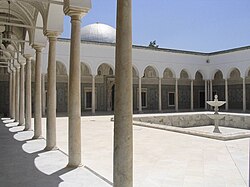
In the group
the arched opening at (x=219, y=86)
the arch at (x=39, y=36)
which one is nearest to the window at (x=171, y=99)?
the arched opening at (x=219, y=86)

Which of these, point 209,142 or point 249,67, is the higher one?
point 249,67

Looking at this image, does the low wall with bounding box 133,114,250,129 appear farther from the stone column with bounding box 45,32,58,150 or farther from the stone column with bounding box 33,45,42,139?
the stone column with bounding box 45,32,58,150

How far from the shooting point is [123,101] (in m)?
3.22

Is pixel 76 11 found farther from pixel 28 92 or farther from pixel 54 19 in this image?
pixel 28 92

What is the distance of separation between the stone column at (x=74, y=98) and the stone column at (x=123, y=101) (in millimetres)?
2325

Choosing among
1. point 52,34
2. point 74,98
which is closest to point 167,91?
point 52,34

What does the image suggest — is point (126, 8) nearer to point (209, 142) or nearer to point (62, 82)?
point (209, 142)

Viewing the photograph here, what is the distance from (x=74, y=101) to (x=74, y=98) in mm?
62

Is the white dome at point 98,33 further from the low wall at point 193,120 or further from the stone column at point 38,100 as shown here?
the stone column at point 38,100

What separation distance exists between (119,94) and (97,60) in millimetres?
19124

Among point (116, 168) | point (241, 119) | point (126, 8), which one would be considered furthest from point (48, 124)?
point (241, 119)

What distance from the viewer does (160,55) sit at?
24844mm

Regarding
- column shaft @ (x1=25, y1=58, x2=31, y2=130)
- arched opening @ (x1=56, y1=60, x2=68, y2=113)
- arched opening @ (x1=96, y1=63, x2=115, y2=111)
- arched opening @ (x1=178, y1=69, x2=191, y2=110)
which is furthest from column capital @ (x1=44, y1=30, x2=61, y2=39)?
arched opening @ (x1=178, y1=69, x2=191, y2=110)

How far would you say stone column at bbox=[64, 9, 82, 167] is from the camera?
5.36m
